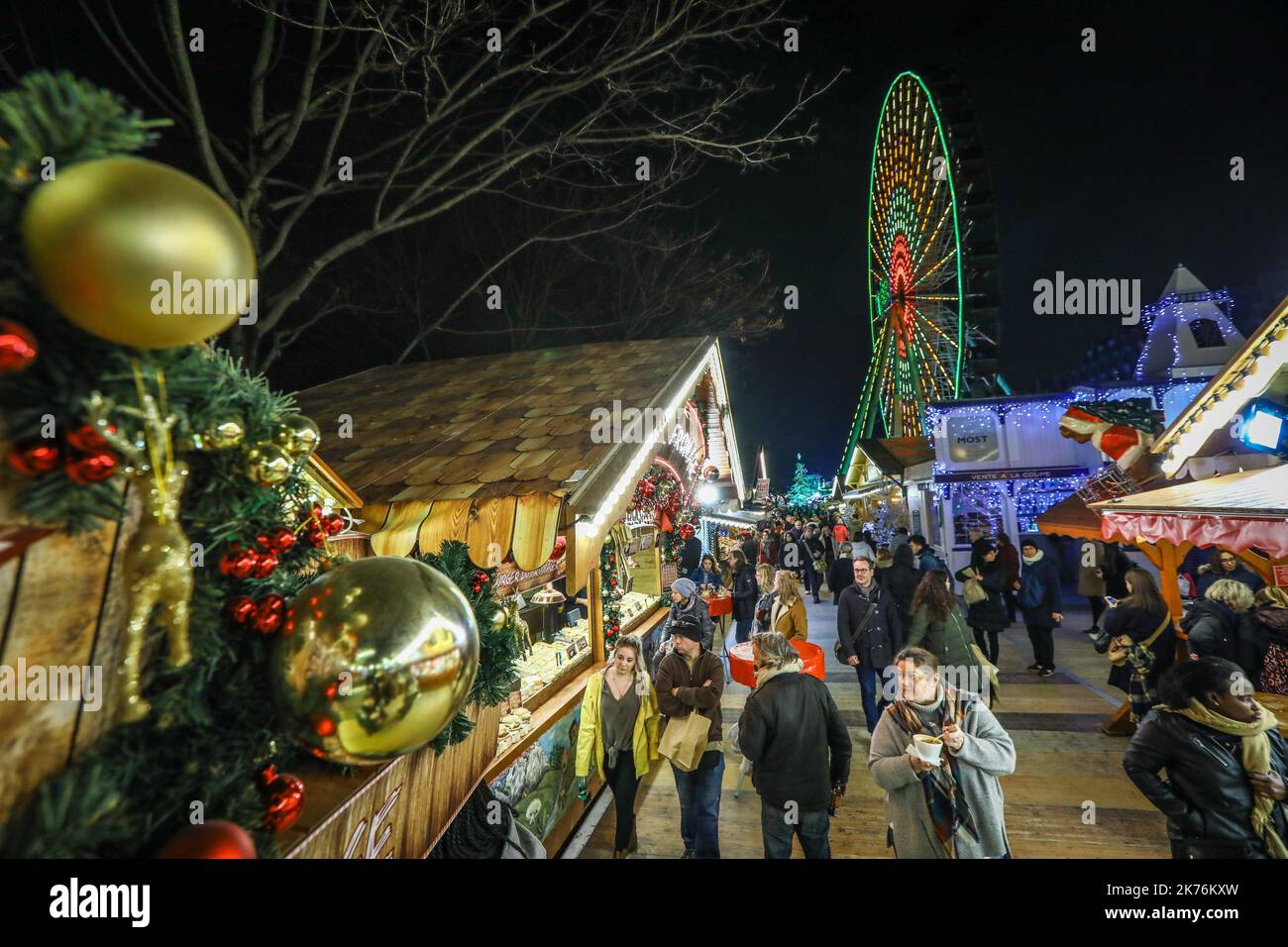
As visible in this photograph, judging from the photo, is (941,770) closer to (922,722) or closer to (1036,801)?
(922,722)

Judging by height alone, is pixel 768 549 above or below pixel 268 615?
below

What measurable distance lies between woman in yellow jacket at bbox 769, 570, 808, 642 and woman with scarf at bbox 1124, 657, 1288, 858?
10.6ft

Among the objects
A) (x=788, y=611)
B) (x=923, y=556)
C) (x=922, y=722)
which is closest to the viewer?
(x=922, y=722)

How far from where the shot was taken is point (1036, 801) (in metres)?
4.20

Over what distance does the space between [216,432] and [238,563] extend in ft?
0.98

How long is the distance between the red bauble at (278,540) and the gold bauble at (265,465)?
0.14 metres

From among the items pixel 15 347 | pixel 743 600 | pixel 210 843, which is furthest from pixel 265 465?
pixel 743 600

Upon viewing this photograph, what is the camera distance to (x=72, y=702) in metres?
0.95

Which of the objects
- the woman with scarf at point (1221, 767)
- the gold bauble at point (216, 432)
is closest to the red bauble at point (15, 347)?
the gold bauble at point (216, 432)

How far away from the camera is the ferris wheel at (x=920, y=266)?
1343 cm

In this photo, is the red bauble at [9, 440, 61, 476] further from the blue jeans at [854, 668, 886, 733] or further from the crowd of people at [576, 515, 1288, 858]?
the blue jeans at [854, 668, 886, 733]

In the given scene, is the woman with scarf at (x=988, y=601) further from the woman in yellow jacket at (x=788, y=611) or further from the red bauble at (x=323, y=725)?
the red bauble at (x=323, y=725)
